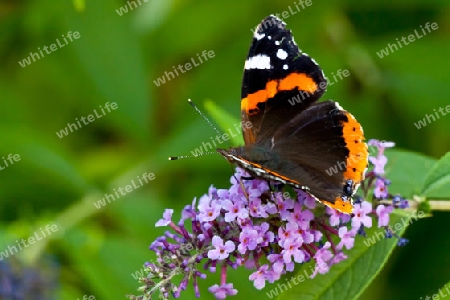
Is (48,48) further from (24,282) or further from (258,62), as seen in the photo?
(258,62)

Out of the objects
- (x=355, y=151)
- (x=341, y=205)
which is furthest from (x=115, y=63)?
(x=341, y=205)

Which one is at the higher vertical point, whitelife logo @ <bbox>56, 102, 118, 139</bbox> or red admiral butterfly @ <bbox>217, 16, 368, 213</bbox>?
whitelife logo @ <bbox>56, 102, 118, 139</bbox>

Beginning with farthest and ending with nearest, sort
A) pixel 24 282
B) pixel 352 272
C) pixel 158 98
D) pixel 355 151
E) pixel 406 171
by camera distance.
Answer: pixel 158 98, pixel 24 282, pixel 406 171, pixel 355 151, pixel 352 272

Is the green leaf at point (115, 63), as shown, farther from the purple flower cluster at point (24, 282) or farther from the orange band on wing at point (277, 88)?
the orange band on wing at point (277, 88)

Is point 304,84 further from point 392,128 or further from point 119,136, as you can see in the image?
point 119,136

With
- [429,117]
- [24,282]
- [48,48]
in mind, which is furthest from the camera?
[48,48]

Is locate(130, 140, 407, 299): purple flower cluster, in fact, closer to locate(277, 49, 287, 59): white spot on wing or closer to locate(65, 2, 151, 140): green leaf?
locate(277, 49, 287, 59): white spot on wing

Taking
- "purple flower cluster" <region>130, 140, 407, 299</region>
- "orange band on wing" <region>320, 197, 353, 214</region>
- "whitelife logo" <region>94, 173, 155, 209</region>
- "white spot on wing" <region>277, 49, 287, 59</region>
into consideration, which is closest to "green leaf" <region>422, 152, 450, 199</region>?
"purple flower cluster" <region>130, 140, 407, 299</region>
